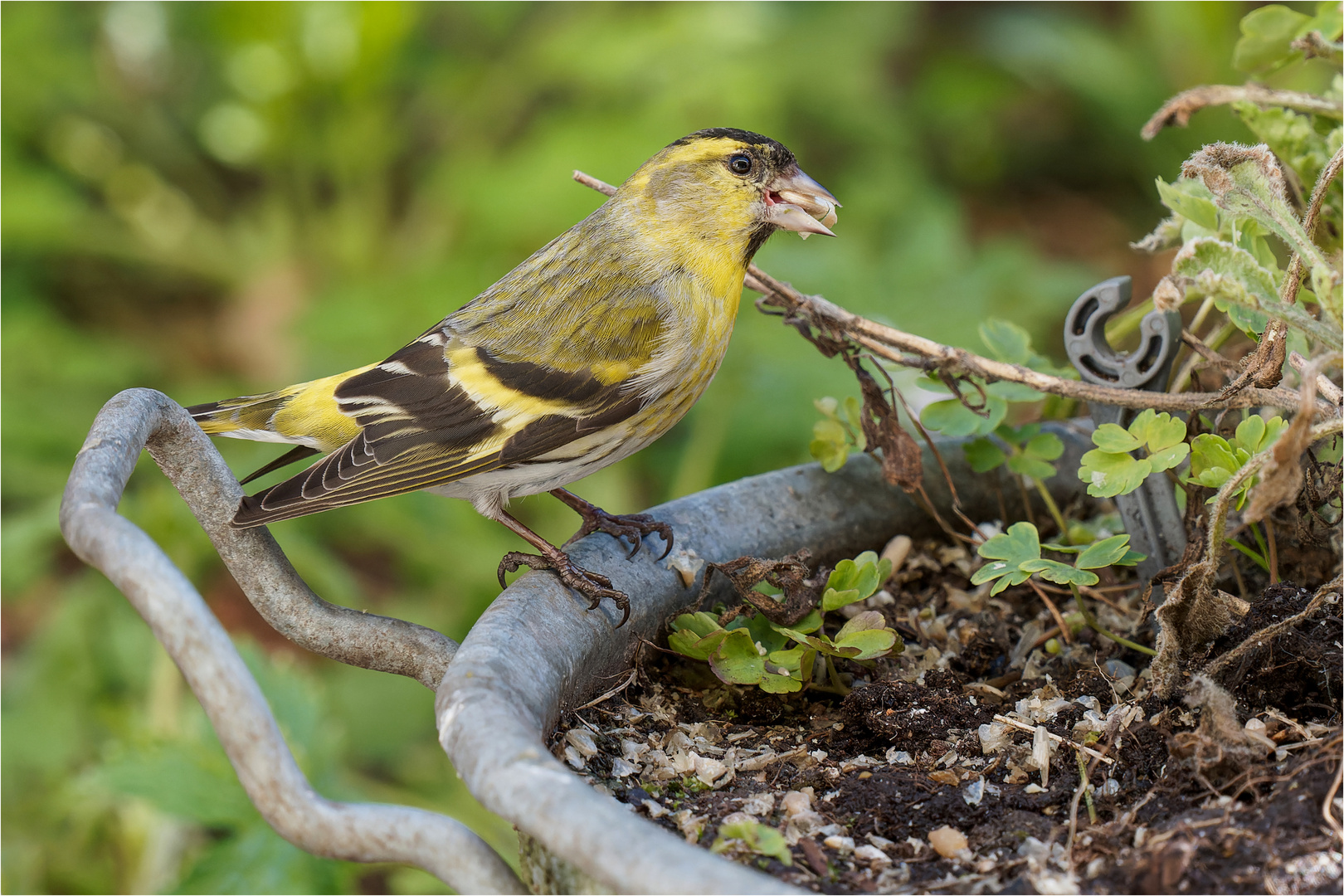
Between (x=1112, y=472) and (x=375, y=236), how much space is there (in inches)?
146

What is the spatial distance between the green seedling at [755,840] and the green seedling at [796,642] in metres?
0.38

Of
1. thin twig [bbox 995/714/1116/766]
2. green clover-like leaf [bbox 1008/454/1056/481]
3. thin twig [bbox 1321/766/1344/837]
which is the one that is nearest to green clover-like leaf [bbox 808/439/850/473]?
green clover-like leaf [bbox 1008/454/1056/481]

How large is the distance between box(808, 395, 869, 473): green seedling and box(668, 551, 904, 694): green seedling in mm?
373

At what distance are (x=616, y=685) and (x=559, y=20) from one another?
387cm

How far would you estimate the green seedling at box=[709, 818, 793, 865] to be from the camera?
1.17 metres

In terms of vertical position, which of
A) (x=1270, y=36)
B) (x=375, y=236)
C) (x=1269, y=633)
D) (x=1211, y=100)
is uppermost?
(x=375, y=236)

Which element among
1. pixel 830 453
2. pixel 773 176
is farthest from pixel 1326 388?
pixel 773 176

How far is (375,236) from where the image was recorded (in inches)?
185

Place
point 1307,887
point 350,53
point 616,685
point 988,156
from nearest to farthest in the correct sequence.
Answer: point 1307,887 < point 616,685 < point 350,53 < point 988,156

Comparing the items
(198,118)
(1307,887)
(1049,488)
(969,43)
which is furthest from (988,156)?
(1307,887)

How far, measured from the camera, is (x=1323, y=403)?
4.75 ft

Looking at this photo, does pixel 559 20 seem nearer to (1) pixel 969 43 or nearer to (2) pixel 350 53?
(2) pixel 350 53


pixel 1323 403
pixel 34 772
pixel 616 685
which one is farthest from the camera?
pixel 34 772

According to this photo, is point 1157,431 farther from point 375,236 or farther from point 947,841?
point 375,236
